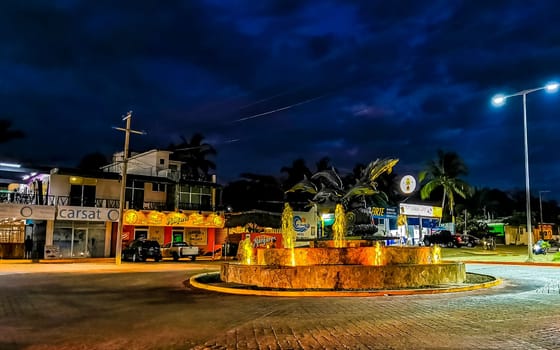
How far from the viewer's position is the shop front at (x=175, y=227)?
39938mm

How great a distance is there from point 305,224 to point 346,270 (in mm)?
38035

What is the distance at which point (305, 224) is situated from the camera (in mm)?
51750

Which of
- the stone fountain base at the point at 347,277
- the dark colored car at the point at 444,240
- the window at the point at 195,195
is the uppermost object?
the window at the point at 195,195

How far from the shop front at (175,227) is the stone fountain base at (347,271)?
25.1 m

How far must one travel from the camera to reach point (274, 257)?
1692cm

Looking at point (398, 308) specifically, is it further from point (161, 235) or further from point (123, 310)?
point (161, 235)

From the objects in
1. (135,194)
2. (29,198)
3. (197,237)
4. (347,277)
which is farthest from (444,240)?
(29,198)

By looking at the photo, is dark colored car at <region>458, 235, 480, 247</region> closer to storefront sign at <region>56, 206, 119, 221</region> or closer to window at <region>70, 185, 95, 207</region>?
storefront sign at <region>56, 206, 119, 221</region>

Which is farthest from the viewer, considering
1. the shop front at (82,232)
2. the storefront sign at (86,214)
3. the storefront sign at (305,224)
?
the storefront sign at (305,224)

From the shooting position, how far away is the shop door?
124 feet

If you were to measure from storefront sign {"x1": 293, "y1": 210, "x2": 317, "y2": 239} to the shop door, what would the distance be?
67.9 ft

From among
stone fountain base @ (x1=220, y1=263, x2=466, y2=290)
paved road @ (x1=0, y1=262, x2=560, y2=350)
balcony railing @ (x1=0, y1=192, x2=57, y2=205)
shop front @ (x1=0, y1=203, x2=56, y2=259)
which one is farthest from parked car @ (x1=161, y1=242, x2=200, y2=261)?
stone fountain base @ (x1=220, y1=263, x2=466, y2=290)

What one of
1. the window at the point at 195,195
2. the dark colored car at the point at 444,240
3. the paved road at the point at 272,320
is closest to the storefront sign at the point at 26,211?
the window at the point at 195,195

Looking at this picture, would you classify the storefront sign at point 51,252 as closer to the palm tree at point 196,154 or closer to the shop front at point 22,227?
the shop front at point 22,227
